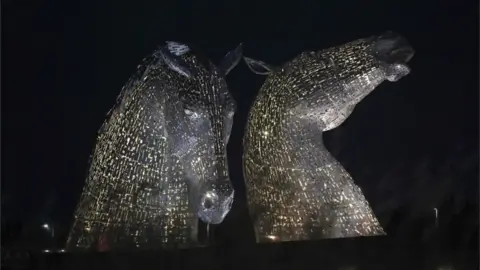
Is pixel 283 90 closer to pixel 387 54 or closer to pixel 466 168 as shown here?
pixel 387 54

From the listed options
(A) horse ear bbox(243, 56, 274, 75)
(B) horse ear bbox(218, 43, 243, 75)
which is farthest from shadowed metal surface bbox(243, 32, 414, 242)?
(B) horse ear bbox(218, 43, 243, 75)

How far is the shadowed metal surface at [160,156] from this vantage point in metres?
2.89

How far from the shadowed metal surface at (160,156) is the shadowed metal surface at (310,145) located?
0.44 m

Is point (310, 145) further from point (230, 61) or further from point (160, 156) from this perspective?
point (160, 156)

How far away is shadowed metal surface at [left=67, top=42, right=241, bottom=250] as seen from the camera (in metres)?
2.89

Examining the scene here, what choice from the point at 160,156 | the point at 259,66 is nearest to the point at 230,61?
the point at 259,66

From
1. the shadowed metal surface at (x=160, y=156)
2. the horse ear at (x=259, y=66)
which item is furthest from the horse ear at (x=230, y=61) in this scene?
the horse ear at (x=259, y=66)

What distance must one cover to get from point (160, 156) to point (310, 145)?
72 centimetres

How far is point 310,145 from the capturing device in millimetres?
3336

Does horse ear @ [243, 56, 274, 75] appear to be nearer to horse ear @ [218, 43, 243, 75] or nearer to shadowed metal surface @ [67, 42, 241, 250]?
horse ear @ [218, 43, 243, 75]

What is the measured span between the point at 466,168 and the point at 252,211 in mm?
1770

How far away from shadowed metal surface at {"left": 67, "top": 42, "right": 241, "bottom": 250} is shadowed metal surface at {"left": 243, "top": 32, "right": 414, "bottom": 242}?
0.44m

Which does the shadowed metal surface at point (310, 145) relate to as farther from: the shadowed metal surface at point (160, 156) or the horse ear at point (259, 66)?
the shadowed metal surface at point (160, 156)

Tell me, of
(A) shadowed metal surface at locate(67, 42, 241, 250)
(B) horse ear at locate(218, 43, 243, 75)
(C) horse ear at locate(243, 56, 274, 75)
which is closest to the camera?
(A) shadowed metal surface at locate(67, 42, 241, 250)
